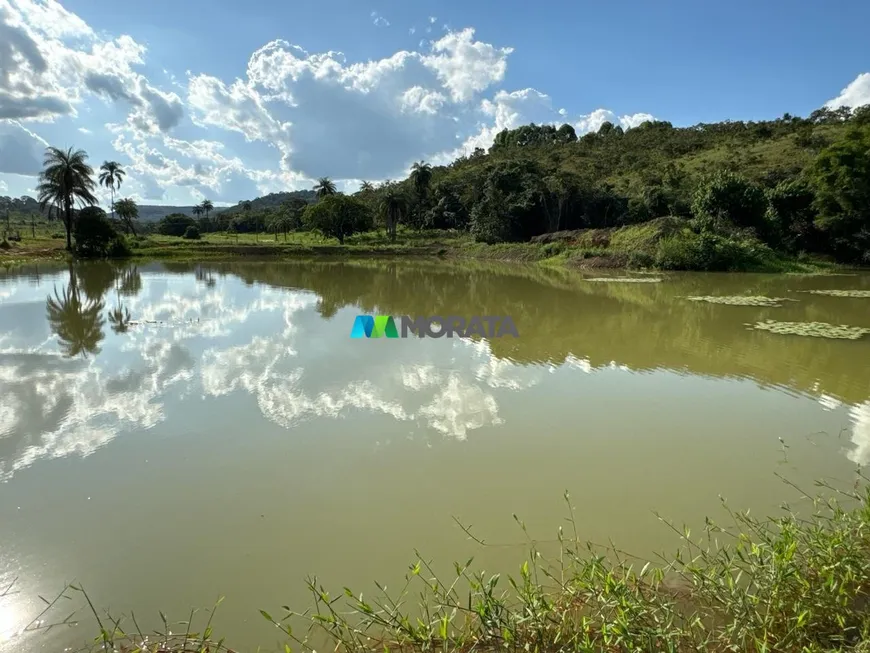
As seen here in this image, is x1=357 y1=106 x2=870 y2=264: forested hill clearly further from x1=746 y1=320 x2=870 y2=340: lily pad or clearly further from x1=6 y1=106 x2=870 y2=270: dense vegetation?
x1=746 y1=320 x2=870 y2=340: lily pad

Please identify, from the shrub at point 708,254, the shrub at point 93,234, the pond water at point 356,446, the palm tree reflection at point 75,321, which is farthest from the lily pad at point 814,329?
the shrub at point 93,234

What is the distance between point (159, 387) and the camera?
696cm

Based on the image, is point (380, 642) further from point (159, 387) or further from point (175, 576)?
point (159, 387)

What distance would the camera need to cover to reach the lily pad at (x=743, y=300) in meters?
14.4

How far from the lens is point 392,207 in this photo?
47.0m

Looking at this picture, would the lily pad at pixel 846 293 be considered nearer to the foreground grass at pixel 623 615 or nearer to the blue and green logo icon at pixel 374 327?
the blue and green logo icon at pixel 374 327

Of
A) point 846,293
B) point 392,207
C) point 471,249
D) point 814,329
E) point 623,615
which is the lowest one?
point 623,615

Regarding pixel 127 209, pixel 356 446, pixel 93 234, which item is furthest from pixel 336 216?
pixel 356 446

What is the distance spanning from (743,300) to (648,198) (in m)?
24.3

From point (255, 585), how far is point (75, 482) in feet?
8.00

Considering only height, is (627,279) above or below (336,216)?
below

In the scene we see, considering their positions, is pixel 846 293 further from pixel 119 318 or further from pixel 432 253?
pixel 432 253

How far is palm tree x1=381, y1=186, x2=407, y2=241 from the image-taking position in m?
46.8

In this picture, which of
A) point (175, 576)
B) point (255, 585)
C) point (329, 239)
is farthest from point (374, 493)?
point (329, 239)
